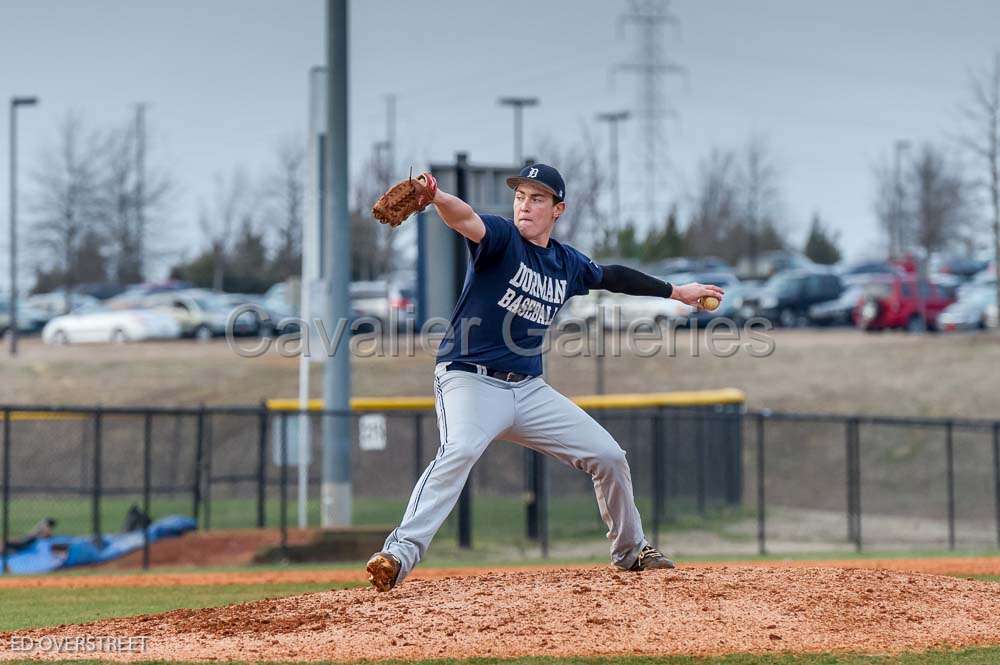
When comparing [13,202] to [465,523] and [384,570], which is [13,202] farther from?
[384,570]

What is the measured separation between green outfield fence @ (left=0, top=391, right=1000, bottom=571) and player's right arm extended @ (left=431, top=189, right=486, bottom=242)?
9.17 meters

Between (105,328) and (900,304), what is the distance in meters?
24.2

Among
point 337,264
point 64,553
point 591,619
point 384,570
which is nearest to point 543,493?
point 337,264

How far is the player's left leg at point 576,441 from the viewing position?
7172 millimetres

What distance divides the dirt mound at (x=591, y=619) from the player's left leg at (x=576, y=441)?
1.25 ft

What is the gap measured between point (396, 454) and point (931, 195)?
35.0m

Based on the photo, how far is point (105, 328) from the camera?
41.6 metres

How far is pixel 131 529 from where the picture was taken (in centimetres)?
1830

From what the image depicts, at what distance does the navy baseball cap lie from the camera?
23.5ft

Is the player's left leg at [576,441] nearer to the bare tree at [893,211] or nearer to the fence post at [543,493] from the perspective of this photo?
the fence post at [543,493]

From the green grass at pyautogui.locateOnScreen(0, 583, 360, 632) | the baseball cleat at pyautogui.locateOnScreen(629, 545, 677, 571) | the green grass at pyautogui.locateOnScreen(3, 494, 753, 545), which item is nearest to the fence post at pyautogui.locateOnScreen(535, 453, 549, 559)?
the green grass at pyautogui.locateOnScreen(3, 494, 753, 545)

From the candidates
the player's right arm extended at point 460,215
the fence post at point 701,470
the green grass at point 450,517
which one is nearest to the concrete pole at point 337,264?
the green grass at point 450,517

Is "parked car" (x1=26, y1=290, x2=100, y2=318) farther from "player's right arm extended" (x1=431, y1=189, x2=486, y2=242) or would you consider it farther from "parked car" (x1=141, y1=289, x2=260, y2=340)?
"player's right arm extended" (x1=431, y1=189, x2=486, y2=242)

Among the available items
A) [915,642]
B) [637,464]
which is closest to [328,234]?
[637,464]
